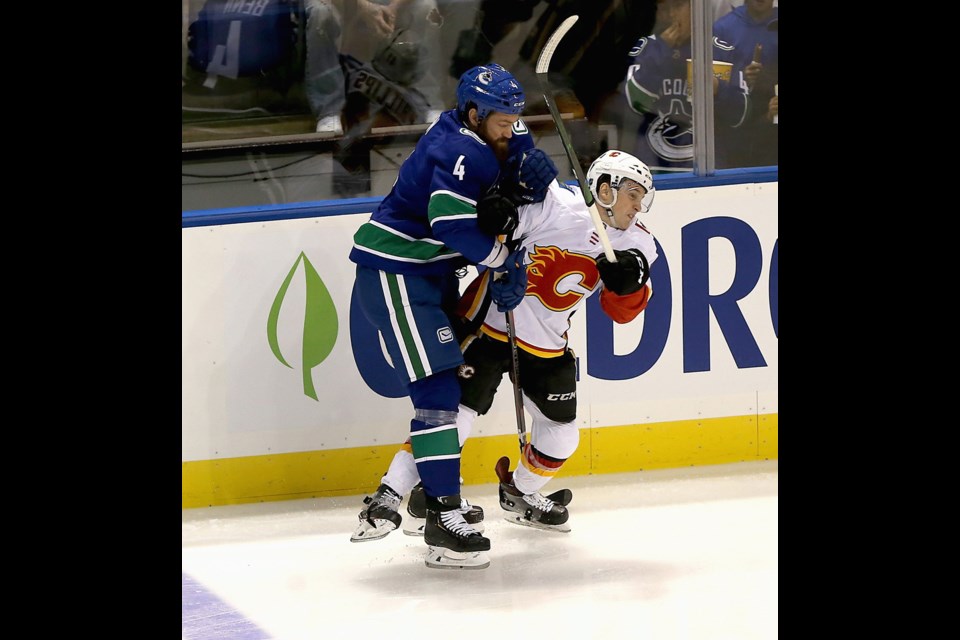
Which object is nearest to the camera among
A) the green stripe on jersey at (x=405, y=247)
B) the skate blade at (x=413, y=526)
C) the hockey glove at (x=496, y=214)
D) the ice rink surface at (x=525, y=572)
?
the ice rink surface at (x=525, y=572)

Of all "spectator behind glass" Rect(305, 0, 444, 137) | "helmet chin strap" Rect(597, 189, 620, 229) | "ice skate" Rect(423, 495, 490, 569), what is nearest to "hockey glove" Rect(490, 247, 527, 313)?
"helmet chin strap" Rect(597, 189, 620, 229)

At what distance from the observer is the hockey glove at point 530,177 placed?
329 centimetres

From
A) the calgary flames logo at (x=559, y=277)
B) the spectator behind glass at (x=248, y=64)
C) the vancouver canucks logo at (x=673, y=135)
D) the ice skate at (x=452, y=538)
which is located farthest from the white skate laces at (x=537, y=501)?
the spectator behind glass at (x=248, y=64)

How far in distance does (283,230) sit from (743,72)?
66.3 inches

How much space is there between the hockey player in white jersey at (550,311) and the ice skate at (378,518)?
5cm

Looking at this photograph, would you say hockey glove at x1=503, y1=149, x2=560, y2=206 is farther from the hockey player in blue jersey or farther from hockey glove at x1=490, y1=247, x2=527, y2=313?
hockey glove at x1=490, y1=247, x2=527, y2=313

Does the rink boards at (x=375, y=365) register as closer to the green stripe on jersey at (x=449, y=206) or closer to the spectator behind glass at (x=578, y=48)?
the spectator behind glass at (x=578, y=48)

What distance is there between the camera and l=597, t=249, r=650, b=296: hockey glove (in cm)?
340

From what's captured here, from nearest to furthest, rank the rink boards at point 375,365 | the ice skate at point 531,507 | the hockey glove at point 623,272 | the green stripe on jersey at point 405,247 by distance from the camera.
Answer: the hockey glove at point 623,272 → the green stripe on jersey at point 405,247 → the ice skate at point 531,507 → the rink boards at point 375,365

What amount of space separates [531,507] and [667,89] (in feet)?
5.13
